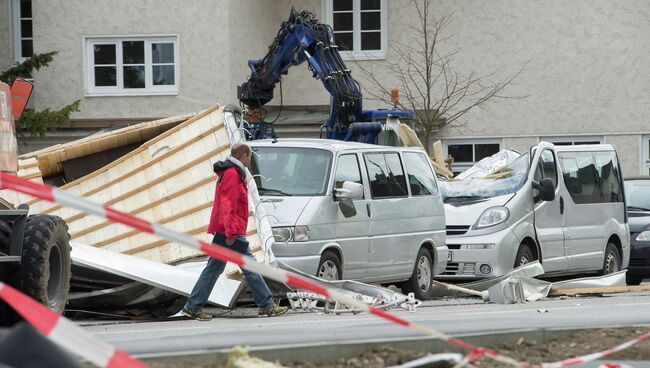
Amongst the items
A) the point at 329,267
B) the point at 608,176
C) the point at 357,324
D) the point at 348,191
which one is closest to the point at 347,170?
the point at 348,191

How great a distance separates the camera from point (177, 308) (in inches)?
575

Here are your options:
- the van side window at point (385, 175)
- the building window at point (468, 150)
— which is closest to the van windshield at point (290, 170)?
the van side window at point (385, 175)

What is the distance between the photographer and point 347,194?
1555 cm

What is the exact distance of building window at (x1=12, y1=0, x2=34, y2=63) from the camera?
32.1 m

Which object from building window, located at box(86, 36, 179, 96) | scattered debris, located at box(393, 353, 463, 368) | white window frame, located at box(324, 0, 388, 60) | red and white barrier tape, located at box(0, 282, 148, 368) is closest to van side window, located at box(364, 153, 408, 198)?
scattered debris, located at box(393, 353, 463, 368)

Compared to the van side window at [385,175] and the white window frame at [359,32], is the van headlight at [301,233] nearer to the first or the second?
the van side window at [385,175]

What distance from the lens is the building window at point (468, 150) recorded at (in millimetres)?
32625

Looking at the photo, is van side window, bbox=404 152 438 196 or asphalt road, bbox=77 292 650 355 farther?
van side window, bbox=404 152 438 196

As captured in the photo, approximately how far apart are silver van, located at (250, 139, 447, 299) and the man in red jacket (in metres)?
0.90

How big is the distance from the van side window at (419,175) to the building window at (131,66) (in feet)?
44.1

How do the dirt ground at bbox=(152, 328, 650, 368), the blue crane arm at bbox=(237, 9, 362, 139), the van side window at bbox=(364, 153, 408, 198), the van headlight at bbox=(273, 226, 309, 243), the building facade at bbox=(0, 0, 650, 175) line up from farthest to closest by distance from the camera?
1. the building facade at bbox=(0, 0, 650, 175)
2. the blue crane arm at bbox=(237, 9, 362, 139)
3. the van side window at bbox=(364, 153, 408, 198)
4. the van headlight at bbox=(273, 226, 309, 243)
5. the dirt ground at bbox=(152, 328, 650, 368)

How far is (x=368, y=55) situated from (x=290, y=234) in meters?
18.3

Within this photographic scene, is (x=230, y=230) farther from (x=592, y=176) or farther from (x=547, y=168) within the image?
(x=592, y=176)

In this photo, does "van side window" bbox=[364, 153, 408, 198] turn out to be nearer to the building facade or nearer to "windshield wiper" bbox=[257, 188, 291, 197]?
"windshield wiper" bbox=[257, 188, 291, 197]
